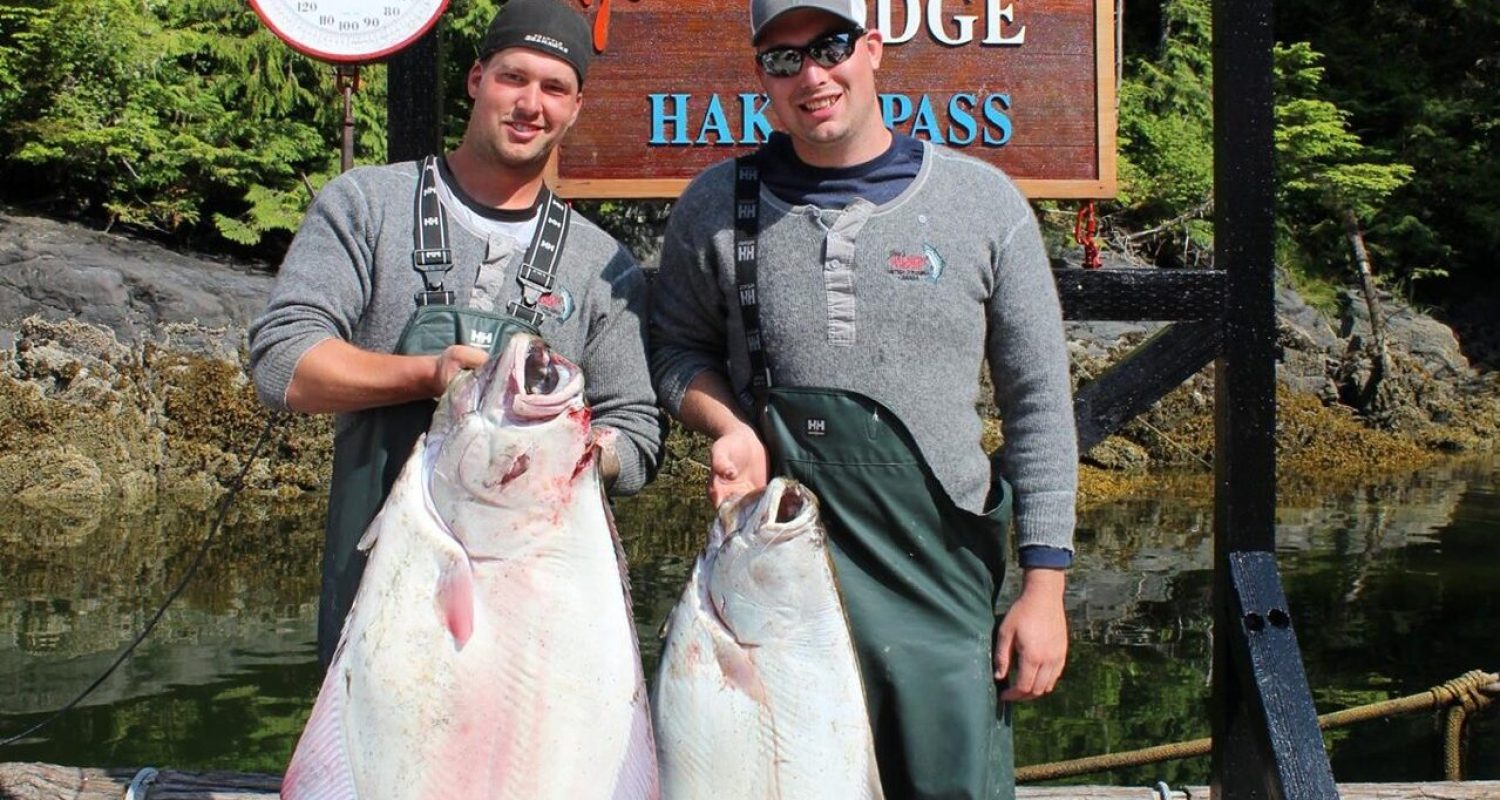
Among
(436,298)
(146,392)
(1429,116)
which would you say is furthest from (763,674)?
(1429,116)

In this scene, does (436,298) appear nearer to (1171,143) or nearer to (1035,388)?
(1035,388)

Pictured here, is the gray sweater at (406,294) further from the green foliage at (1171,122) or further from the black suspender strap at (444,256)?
the green foliage at (1171,122)

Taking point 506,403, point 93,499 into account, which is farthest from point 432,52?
point 93,499

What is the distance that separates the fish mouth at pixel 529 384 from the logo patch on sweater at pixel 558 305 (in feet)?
1.62

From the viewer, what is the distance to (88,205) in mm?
14156

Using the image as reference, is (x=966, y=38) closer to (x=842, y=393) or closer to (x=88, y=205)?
(x=842, y=393)

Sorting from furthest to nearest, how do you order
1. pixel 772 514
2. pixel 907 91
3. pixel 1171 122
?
pixel 1171 122 → pixel 907 91 → pixel 772 514

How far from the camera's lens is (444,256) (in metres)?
2.62

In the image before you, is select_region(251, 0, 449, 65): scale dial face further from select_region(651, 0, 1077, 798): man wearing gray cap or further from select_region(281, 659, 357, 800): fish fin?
select_region(281, 659, 357, 800): fish fin

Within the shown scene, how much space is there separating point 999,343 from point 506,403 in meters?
1.04

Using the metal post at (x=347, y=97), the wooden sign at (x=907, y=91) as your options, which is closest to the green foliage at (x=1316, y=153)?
the wooden sign at (x=907, y=91)

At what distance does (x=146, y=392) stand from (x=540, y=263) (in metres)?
9.10

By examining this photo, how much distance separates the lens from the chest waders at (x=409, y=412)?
2.54 meters

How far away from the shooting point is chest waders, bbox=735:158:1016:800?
2.70 metres
